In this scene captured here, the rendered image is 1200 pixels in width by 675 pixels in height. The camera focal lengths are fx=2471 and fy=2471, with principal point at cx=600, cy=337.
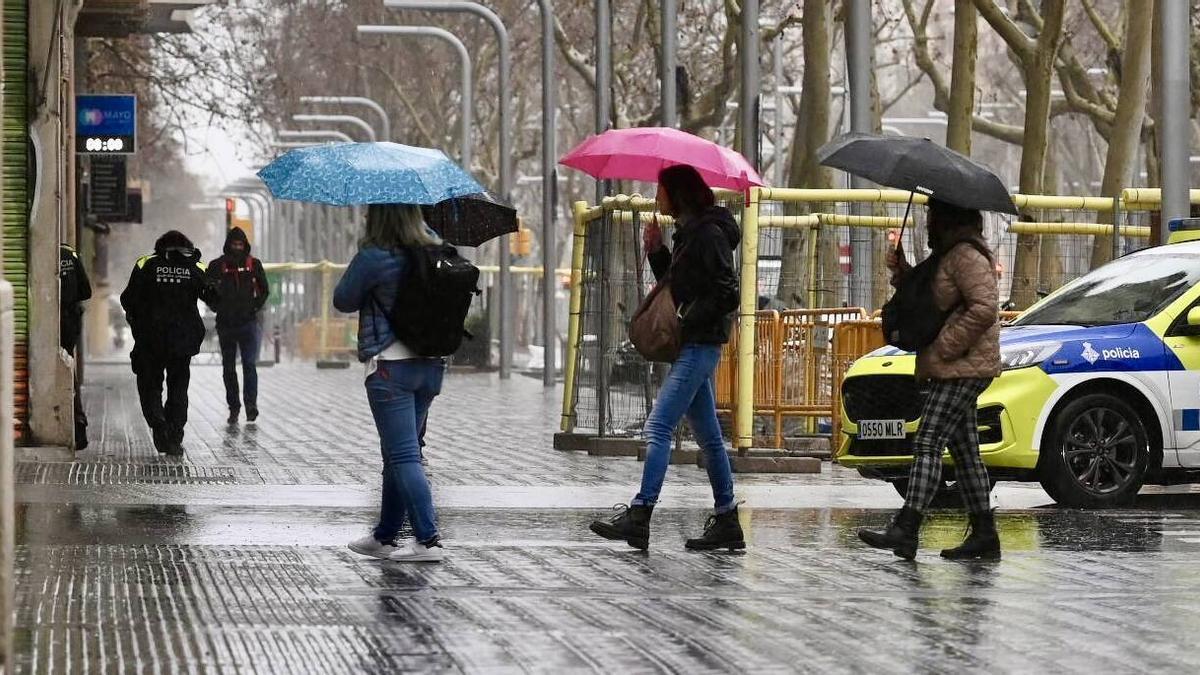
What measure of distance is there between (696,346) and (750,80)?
9915 millimetres

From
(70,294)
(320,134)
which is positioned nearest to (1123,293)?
(70,294)

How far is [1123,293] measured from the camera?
14.5m

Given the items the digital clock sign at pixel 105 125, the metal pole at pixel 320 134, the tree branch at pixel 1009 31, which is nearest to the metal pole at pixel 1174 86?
the tree branch at pixel 1009 31

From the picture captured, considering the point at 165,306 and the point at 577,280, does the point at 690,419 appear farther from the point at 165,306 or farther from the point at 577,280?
the point at 165,306

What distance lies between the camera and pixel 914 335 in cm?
1095

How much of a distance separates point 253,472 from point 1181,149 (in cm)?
678

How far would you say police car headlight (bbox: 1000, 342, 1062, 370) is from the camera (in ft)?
45.5

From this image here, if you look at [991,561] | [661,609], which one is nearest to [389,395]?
[661,609]

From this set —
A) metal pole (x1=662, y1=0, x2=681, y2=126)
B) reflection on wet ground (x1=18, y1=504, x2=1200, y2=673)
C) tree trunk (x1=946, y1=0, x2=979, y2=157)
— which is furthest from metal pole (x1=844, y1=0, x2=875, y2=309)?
tree trunk (x1=946, y1=0, x2=979, y2=157)

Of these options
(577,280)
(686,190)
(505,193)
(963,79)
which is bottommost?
(577,280)

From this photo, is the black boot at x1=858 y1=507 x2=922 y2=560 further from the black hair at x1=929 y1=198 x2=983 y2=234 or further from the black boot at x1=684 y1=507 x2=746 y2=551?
the black hair at x1=929 y1=198 x2=983 y2=234

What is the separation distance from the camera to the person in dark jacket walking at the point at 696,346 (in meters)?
11.0

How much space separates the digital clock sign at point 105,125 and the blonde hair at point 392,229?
14817 mm

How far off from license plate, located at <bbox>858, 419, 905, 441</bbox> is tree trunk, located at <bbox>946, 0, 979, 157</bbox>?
13.9m
